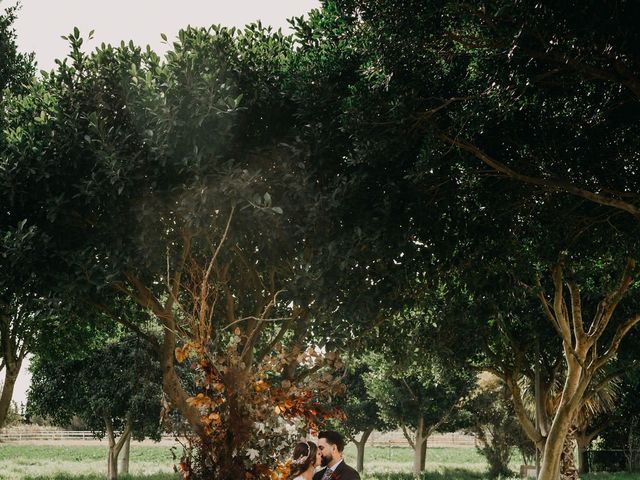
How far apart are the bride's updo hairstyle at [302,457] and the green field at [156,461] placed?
2776 cm

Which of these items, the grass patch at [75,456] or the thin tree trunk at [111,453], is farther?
the grass patch at [75,456]

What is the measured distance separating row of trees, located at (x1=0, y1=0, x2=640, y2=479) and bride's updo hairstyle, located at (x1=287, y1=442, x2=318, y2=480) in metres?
2.73

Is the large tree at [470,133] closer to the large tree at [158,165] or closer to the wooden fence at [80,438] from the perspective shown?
the large tree at [158,165]

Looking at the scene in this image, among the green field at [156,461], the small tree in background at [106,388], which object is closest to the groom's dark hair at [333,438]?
the small tree in background at [106,388]

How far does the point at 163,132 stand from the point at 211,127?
68cm

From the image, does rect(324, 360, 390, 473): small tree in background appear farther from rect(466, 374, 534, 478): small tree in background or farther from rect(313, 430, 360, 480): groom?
rect(313, 430, 360, 480): groom

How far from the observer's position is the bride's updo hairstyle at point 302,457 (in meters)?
6.63

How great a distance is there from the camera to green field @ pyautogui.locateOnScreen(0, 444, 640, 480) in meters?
37.1

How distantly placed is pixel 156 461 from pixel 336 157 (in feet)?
152

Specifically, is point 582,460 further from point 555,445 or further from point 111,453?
point 555,445

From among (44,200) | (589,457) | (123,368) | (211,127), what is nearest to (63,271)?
(44,200)

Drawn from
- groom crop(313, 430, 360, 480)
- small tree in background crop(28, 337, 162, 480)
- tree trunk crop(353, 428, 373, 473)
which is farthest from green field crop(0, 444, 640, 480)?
groom crop(313, 430, 360, 480)

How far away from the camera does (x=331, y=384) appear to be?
19.1 feet

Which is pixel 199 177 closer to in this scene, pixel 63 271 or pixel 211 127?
pixel 211 127
